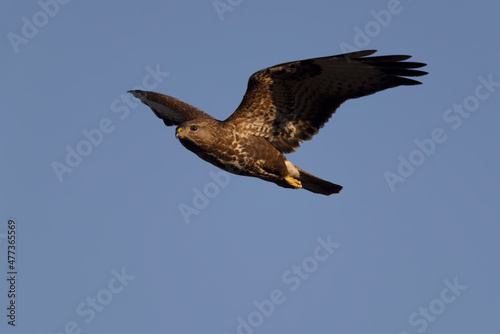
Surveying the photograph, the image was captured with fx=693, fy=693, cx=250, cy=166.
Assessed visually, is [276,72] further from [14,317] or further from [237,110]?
[14,317]

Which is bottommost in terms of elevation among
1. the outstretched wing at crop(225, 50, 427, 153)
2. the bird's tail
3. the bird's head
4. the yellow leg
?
the bird's head

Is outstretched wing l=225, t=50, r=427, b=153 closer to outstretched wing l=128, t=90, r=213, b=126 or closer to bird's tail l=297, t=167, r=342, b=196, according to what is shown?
bird's tail l=297, t=167, r=342, b=196

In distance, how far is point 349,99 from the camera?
10.6 m

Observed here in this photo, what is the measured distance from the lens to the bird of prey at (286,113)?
33.4 feet

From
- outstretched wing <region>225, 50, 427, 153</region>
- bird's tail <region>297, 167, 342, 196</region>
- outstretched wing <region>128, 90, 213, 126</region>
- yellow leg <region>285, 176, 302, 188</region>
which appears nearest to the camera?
outstretched wing <region>225, 50, 427, 153</region>

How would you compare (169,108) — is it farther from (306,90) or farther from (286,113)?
(306,90)

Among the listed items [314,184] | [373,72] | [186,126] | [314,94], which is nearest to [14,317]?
[186,126]

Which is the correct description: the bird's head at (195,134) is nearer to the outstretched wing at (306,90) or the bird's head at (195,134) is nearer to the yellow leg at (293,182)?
the outstretched wing at (306,90)

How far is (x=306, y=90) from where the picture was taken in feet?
35.2

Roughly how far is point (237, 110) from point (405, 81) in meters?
2.62

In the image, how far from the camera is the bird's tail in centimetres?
1130

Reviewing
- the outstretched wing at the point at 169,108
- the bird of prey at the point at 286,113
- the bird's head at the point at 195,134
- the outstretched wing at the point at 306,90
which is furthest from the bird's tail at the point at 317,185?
the outstretched wing at the point at 169,108

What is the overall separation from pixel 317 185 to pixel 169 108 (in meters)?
3.19

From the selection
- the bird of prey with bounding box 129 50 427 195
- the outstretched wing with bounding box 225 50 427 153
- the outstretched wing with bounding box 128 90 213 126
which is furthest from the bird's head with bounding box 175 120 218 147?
the outstretched wing with bounding box 128 90 213 126
